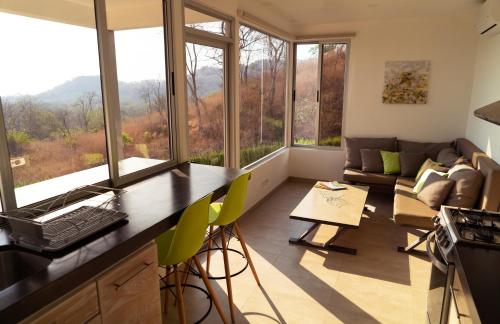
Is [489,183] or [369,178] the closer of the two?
[489,183]

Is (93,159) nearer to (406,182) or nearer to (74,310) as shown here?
(74,310)

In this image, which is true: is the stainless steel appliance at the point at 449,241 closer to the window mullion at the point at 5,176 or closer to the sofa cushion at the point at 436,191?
the sofa cushion at the point at 436,191

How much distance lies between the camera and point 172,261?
1.79 m

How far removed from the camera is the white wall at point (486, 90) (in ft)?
11.7

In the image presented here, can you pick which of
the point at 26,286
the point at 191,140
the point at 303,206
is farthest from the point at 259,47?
the point at 26,286

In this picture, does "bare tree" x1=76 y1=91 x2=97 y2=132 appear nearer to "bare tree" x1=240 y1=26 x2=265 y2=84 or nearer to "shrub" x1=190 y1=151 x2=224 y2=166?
"shrub" x1=190 y1=151 x2=224 y2=166

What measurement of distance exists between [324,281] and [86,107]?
2274 mm

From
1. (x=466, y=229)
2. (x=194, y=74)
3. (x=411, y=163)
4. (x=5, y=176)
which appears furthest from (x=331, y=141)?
(x=5, y=176)

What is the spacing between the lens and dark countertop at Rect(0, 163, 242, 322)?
1076 millimetres

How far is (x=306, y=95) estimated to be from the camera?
580cm

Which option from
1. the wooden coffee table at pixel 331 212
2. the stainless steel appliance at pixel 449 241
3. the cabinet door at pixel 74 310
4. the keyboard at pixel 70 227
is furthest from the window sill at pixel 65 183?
the stainless steel appliance at pixel 449 241

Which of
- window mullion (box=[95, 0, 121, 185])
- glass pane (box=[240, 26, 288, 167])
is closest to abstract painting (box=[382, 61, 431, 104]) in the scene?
glass pane (box=[240, 26, 288, 167])

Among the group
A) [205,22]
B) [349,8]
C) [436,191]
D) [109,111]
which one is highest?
[349,8]

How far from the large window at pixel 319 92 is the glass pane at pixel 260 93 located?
374mm
